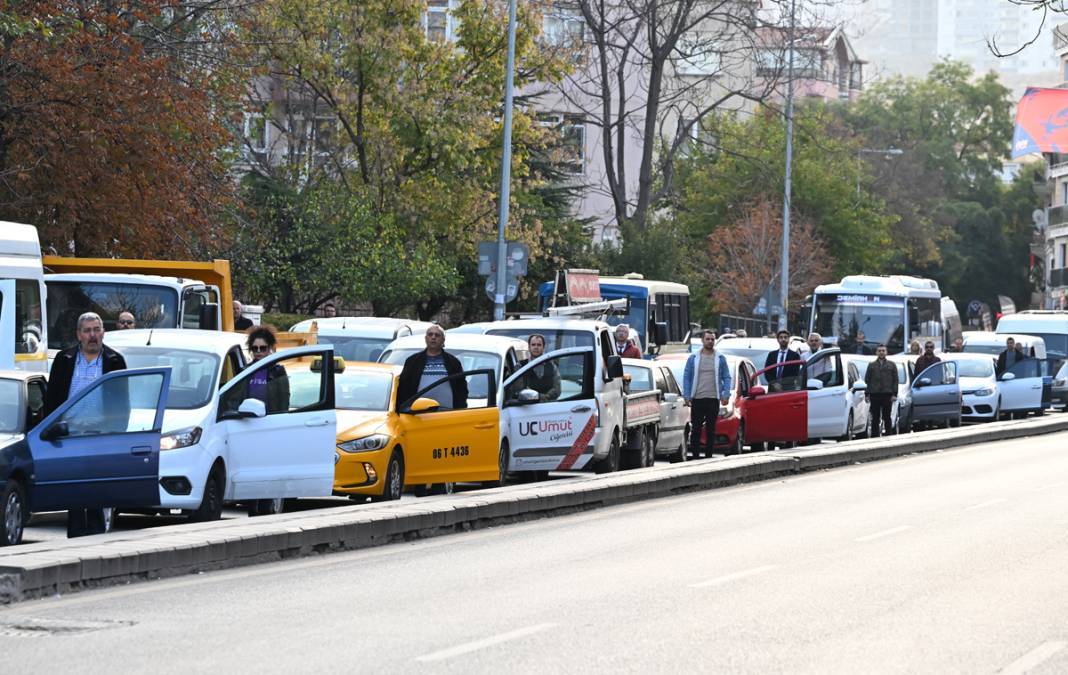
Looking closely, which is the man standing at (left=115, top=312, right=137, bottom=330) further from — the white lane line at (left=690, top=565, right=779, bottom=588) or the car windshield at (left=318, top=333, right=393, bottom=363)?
the white lane line at (left=690, top=565, right=779, bottom=588)

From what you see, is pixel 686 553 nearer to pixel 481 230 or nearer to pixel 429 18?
pixel 481 230

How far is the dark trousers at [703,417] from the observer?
93.4ft

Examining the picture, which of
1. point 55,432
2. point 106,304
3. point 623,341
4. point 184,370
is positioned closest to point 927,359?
point 623,341

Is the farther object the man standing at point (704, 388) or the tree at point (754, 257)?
the tree at point (754, 257)

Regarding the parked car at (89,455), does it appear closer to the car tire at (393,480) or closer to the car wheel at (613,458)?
the car tire at (393,480)

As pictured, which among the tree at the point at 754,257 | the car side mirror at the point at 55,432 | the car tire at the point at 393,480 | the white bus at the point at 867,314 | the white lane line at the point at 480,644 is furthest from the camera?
the tree at the point at 754,257

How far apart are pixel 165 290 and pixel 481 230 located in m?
23.9

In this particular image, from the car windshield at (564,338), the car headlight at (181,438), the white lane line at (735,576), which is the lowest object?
the white lane line at (735,576)

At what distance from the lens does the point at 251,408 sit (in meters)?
16.5

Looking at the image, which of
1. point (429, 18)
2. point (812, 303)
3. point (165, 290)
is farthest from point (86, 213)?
point (429, 18)

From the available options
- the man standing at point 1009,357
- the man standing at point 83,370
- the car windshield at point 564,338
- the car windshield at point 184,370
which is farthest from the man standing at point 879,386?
the man standing at point 83,370

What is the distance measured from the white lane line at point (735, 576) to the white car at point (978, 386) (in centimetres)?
3328

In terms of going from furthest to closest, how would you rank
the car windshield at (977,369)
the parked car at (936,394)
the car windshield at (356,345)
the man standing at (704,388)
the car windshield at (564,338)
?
the car windshield at (977,369) < the parked car at (936,394) < the man standing at (704,388) < the car windshield at (356,345) < the car windshield at (564,338)

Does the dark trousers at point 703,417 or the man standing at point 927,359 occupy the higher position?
the man standing at point 927,359
